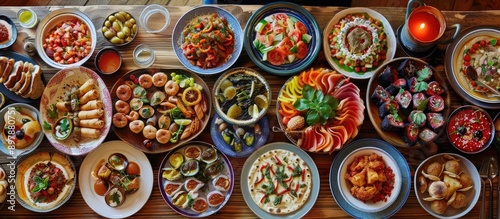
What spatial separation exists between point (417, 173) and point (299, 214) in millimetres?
708

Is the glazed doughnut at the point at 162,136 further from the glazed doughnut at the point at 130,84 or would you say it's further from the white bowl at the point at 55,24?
the white bowl at the point at 55,24

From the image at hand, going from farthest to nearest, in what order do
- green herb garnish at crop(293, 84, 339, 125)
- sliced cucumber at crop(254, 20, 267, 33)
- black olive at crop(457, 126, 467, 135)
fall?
sliced cucumber at crop(254, 20, 267, 33) < black olive at crop(457, 126, 467, 135) < green herb garnish at crop(293, 84, 339, 125)

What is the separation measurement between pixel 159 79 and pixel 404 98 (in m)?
1.40

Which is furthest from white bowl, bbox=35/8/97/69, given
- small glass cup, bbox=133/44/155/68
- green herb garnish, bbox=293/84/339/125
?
green herb garnish, bbox=293/84/339/125

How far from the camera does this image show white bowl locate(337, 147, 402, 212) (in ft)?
7.39

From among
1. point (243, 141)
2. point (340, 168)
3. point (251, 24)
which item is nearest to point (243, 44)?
point (251, 24)

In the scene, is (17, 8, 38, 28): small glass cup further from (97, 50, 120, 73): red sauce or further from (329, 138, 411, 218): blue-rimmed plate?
(329, 138, 411, 218): blue-rimmed plate

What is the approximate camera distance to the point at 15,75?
90.4 inches

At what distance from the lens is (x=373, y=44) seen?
7.82ft

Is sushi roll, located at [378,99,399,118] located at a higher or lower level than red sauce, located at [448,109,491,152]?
higher

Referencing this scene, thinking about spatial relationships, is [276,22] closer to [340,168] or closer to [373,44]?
[373,44]

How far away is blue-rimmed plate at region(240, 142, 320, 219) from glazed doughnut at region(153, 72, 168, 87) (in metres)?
0.67

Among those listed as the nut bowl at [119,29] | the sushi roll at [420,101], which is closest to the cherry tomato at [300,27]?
the sushi roll at [420,101]

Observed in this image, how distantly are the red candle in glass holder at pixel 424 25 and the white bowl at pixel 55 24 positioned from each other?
189 cm
